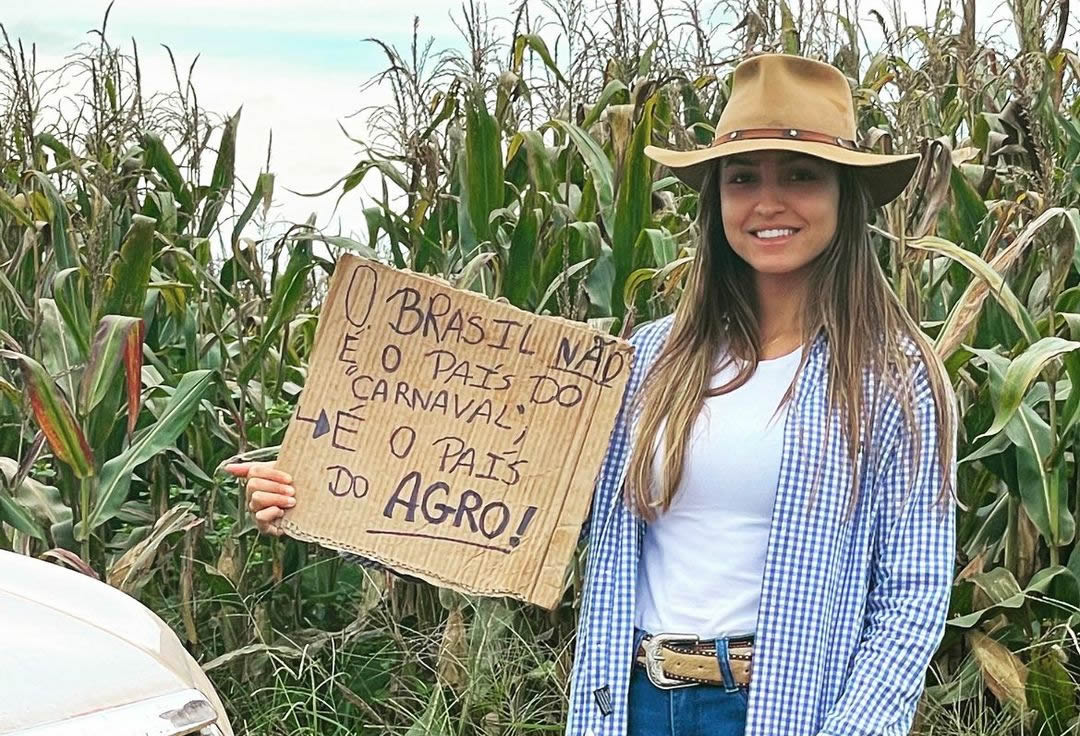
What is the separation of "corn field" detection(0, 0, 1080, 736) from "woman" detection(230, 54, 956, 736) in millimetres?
1062

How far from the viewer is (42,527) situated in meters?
3.52

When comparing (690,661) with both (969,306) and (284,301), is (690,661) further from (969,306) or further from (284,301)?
(284,301)

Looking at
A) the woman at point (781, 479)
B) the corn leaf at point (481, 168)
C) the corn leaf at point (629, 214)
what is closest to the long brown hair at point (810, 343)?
the woman at point (781, 479)

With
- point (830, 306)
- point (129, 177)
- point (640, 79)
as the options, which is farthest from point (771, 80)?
point (129, 177)

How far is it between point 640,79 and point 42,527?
216 centimetres

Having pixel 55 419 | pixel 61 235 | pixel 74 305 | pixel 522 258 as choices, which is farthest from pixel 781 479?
pixel 61 235

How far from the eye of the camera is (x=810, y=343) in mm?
2010

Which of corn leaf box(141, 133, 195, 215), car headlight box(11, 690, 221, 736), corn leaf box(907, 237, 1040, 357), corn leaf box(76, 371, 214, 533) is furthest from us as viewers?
corn leaf box(141, 133, 195, 215)

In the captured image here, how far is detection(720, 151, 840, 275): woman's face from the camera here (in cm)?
203

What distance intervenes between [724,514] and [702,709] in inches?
10.1

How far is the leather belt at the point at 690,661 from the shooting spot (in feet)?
6.40

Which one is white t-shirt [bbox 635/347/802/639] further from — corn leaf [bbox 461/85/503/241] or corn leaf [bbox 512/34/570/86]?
corn leaf [bbox 512/34/570/86]

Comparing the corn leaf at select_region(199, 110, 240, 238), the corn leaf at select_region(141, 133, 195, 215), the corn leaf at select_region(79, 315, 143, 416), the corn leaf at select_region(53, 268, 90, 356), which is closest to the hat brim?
the corn leaf at select_region(79, 315, 143, 416)

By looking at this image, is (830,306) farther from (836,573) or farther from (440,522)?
(440,522)
